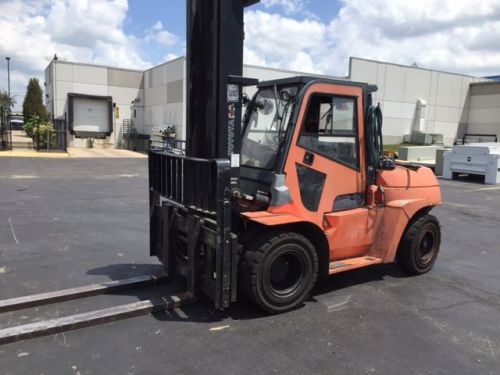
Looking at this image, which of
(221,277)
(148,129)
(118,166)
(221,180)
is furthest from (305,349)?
(148,129)

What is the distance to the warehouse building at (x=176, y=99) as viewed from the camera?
107 feet

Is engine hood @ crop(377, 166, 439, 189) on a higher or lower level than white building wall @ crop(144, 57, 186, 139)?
lower

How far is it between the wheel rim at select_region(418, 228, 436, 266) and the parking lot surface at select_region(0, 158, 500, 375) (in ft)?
0.79

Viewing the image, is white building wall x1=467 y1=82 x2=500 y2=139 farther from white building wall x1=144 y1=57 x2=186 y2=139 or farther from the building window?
the building window

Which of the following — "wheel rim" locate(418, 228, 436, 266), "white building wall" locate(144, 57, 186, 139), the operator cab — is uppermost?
"white building wall" locate(144, 57, 186, 139)

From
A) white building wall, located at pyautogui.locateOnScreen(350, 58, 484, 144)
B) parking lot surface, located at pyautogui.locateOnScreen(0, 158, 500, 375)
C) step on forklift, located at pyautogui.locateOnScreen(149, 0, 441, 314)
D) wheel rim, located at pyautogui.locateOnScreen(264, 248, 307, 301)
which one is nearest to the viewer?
parking lot surface, located at pyautogui.locateOnScreen(0, 158, 500, 375)

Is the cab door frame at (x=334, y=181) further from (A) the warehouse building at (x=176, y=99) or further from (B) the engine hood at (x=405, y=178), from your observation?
(A) the warehouse building at (x=176, y=99)

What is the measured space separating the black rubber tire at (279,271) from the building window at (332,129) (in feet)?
3.44

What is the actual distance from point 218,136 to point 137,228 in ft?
15.1

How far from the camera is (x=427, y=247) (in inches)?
249

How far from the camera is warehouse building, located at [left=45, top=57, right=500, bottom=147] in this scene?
107 feet

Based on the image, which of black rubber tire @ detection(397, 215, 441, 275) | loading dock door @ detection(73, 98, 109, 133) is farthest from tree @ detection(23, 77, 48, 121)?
black rubber tire @ detection(397, 215, 441, 275)

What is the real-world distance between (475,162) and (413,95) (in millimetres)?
19758

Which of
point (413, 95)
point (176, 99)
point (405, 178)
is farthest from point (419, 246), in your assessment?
point (413, 95)
